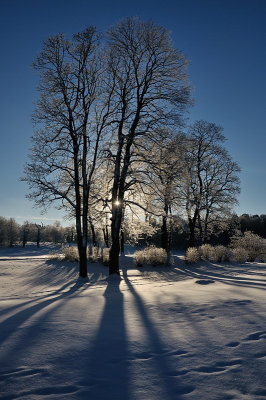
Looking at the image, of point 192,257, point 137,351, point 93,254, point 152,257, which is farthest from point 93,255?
point 137,351

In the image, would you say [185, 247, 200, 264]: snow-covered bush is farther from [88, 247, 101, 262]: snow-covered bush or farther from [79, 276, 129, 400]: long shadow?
[79, 276, 129, 400]: long shadow

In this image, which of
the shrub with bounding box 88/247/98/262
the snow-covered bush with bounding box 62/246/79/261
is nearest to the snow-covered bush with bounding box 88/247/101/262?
the shrub with bounding box 88/247/98/262

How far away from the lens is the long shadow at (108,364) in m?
2.06

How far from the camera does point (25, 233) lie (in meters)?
82.2

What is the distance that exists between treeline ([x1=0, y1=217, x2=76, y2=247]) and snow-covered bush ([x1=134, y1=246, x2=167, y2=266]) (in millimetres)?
42911

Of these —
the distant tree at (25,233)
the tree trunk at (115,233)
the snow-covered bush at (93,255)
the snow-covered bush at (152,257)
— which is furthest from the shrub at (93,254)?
the distant tree at (25,233)

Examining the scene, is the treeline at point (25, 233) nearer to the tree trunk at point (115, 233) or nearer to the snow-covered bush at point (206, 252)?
the snow-covered bush at point (206, 252)

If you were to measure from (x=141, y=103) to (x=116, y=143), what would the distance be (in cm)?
236

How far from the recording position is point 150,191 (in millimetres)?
12336

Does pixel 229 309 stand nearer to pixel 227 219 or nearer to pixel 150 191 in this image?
pixel 150 191

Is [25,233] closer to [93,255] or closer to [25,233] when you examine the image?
[25,233]

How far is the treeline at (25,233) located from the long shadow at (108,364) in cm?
5678

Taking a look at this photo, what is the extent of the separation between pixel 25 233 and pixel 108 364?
286 ft

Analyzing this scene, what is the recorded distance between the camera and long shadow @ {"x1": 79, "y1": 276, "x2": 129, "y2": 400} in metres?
2.06
